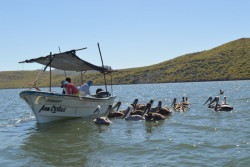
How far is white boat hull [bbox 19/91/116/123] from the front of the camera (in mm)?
15289

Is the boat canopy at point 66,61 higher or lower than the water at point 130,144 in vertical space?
higher

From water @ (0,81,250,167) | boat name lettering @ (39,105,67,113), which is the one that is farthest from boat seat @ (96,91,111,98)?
water @ (0,81,250,167)

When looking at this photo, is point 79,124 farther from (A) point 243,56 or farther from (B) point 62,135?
(A) point 243,56

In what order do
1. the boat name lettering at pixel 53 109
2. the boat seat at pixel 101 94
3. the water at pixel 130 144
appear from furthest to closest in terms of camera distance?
the boat seat at pixel 101 94 < the boat name lettering at pixel 53 109 < the water at pixel 130 144

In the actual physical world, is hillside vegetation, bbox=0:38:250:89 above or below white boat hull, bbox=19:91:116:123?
above

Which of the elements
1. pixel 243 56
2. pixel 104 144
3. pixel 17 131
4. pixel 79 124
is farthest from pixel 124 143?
pixel 243 56

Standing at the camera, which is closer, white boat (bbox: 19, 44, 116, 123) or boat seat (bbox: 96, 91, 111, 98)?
white boat (bbox: 19, 44, 116, 123)

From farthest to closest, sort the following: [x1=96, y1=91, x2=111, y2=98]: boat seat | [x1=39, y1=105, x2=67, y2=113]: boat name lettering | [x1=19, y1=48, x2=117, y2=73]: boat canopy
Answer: [x1=96, y1=91, x2=111, y2=98]: boat seat
[x1=19, y1=48, x2=117, y2=73]: boat canopy
[x1=39, y1=105, x2=67, y2=113]: boat name lettering

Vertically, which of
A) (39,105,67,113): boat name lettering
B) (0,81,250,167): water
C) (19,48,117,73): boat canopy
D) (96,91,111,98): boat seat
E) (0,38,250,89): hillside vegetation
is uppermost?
(0,38,250,89): hillside vegetation

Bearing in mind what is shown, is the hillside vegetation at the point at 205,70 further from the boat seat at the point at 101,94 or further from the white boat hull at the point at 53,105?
the white boat hull at the point at 53,105

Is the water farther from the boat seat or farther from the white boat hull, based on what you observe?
the boat seat

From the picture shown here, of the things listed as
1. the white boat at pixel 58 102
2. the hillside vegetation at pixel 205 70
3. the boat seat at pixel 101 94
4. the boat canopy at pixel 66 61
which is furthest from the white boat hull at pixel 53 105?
the hillside vegetation at pixel 205 70

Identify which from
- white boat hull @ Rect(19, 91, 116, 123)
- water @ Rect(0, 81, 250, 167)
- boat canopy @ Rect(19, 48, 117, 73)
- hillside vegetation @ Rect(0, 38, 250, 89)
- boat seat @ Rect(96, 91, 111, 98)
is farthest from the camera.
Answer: hillside vegetation @ Rect(0, 38, 250, 89)

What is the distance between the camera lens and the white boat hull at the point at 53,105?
15289 mm
